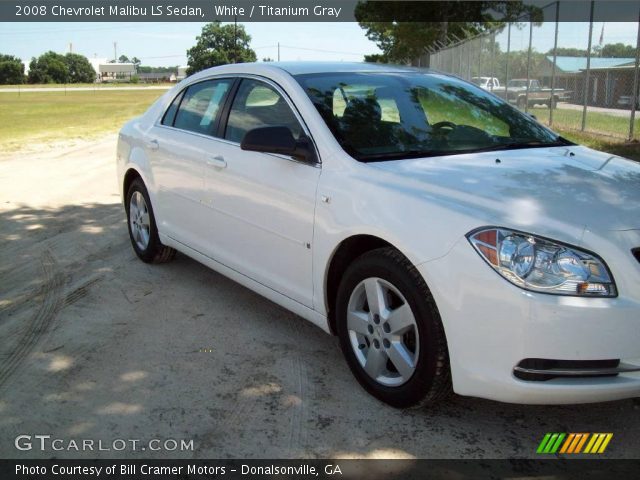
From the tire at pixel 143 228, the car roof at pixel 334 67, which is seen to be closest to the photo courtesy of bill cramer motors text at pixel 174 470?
the car roof at pixel 334 67

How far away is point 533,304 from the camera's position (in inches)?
106

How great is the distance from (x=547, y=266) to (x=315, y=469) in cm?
130

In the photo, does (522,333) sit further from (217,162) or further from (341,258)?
(217,162)

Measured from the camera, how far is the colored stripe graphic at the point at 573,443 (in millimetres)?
3029

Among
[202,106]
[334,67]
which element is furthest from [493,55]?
[334,67]

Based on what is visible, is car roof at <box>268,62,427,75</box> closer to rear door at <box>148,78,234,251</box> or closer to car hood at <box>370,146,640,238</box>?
rear door at <box>148,78,234,251</box>

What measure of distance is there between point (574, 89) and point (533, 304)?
40.0ft


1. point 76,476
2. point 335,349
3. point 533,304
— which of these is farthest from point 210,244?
point 533,304

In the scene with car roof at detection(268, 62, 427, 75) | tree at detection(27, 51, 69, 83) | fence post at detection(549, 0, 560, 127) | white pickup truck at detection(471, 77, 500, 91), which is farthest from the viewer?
tree at detection(27, 51, 69, 83)

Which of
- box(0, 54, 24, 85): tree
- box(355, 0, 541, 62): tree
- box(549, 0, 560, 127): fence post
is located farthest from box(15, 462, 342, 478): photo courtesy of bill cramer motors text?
box(0, 54, 24, 85): tree

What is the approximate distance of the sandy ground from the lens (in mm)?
3109

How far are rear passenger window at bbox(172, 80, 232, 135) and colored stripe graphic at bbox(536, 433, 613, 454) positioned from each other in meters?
2.97

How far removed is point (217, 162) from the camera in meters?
4.52

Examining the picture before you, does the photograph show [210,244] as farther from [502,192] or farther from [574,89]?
[574,89]
